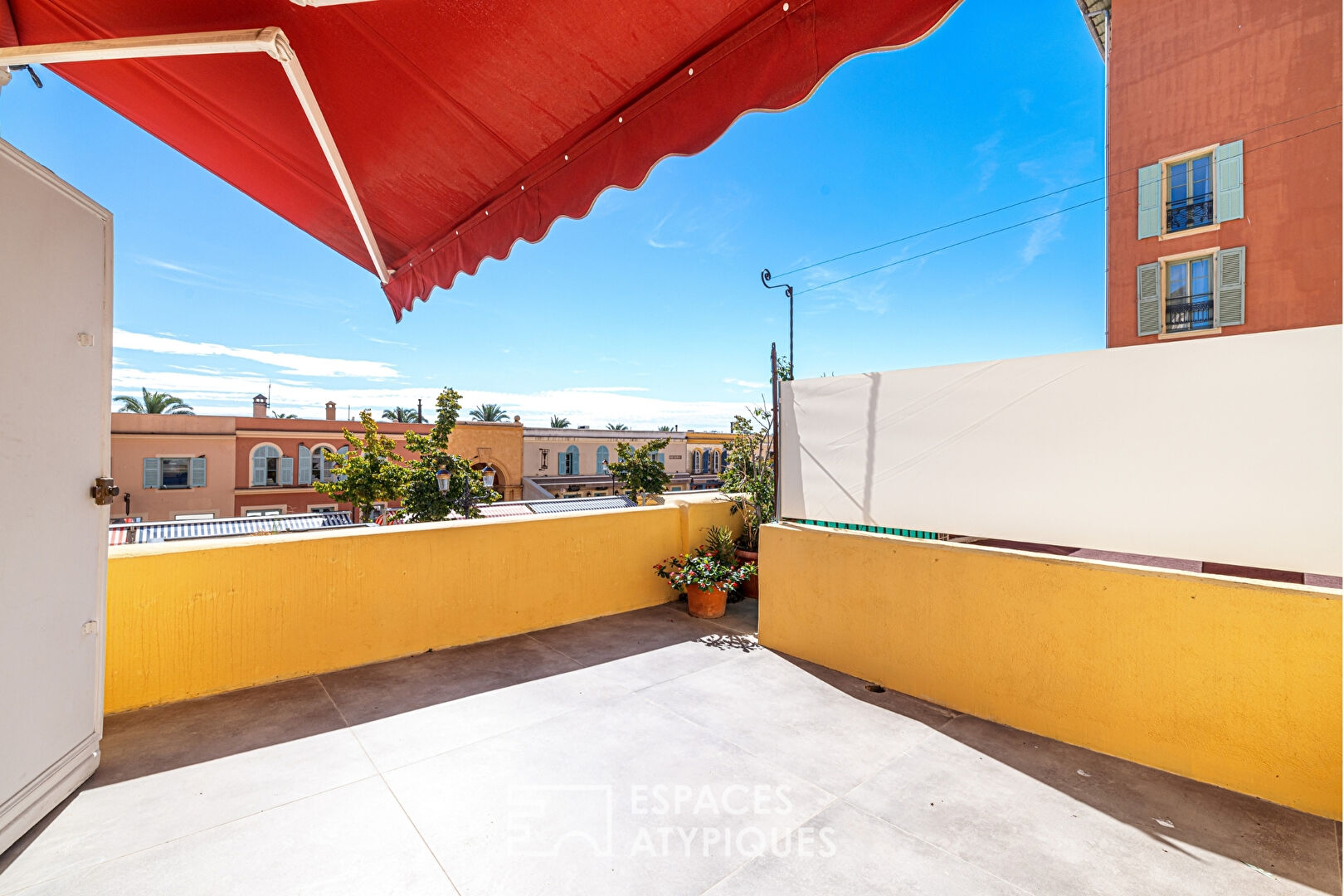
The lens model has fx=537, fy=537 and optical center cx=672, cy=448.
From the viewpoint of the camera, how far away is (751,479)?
627 cm

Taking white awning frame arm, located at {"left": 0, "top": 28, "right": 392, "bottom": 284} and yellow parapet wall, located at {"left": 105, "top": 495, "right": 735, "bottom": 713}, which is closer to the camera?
white awning frame arm, located at {"left": 0, "top": 28, "right": 392, "bottom": 284}

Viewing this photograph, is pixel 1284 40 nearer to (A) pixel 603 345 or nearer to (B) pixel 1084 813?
(B) pixel 1084 813

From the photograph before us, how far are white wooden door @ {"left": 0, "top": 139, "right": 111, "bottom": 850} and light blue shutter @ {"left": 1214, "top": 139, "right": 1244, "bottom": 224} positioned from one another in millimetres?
13514

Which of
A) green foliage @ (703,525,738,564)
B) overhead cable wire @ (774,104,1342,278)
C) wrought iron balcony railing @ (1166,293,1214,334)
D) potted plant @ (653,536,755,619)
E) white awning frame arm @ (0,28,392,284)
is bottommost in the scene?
potted plant @ (653,536,755,619)

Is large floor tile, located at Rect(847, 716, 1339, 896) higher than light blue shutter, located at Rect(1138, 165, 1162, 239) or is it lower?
lower

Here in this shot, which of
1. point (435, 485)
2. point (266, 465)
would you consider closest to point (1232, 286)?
point (435, 485)

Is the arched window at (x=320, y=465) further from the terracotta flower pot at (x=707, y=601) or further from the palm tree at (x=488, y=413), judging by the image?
the terracotta flower pot at (x=707, y=601)

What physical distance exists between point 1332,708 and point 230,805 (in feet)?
15.2

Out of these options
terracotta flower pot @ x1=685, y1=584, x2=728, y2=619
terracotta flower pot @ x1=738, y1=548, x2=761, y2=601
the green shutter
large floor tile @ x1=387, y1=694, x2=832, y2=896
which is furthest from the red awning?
the green shutter

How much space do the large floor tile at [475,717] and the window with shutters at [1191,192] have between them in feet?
40.2

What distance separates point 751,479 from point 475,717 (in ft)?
13.1

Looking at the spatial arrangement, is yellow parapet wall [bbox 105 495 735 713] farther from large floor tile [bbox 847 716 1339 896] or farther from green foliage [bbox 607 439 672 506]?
green foliage [bbox 607 439 672 506]

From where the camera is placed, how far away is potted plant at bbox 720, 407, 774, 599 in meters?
5.73

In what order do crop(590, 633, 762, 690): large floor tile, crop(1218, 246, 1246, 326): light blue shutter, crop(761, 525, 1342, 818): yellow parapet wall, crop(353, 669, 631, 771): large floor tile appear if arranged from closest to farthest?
1. crop(761, 525, 1342, 818): yellow parapet wall
2. crop(353, 669, 631, 771): large floor tile
3. crop(590, 633, 762, 690): large floor tile
4. crop(1218, 246, 1246, 326): light blue shutter
